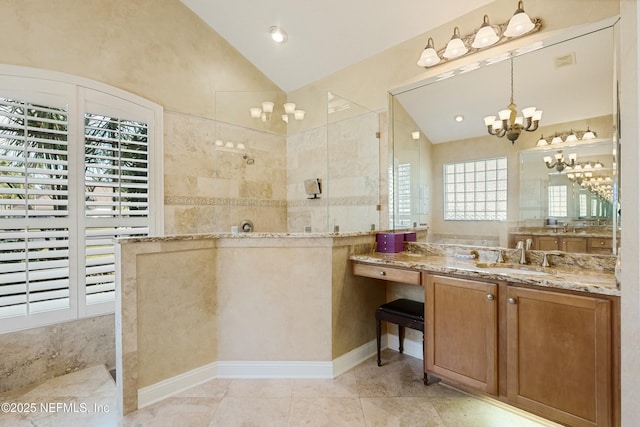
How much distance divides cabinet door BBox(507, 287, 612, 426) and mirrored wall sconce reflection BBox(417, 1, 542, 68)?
169cm

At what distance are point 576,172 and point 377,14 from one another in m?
1.90

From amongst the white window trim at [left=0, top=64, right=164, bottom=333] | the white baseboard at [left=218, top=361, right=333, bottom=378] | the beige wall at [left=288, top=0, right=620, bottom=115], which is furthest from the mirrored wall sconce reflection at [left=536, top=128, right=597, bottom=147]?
the white window trim at [left=0, top=64, right=164, bottom=333]

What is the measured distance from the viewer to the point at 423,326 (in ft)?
6.76

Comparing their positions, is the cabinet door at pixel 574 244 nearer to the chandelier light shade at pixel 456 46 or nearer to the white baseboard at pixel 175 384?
the chandelier light shade at pixel 456 46

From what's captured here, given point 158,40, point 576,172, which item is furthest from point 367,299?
point 158,40

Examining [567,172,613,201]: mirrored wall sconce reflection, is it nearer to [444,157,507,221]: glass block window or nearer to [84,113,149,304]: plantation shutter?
[444,157,507,221]: glass block window

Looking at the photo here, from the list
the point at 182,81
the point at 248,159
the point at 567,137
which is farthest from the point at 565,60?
the point at 182,81

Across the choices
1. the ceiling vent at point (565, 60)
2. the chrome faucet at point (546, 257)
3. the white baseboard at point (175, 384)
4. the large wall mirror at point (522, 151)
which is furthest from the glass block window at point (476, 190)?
the white baseboard at point (175, 384)

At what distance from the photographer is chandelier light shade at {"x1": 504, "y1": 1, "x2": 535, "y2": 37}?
1.95 metres

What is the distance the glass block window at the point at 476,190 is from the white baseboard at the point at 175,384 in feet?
7.16

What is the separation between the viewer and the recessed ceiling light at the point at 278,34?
9.62ft

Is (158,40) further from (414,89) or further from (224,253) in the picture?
(414,89)

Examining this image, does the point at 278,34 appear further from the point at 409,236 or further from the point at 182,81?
the point at 409,236

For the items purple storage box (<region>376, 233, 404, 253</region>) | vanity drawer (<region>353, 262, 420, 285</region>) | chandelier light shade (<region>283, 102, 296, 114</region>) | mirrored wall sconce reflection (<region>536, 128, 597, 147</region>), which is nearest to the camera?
mirrored wall sconce reflection (<region>536, 128, 597, 147</region>)
